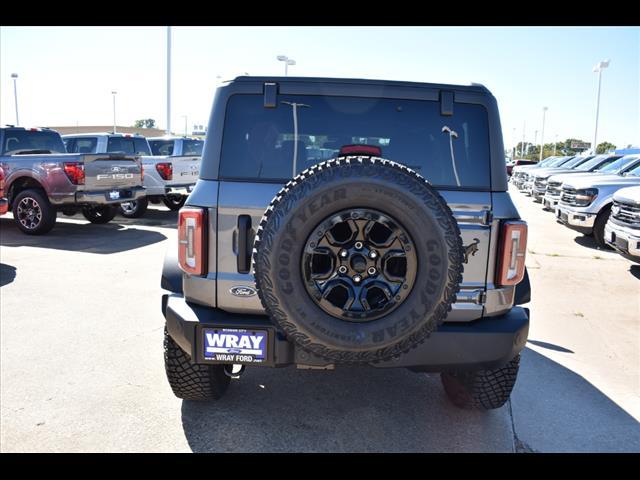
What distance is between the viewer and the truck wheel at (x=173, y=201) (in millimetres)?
12695

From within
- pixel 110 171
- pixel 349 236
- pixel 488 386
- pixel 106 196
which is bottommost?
pixel 488 386

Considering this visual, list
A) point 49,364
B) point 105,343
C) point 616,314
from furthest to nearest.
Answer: point 616,314, point 105,343, point 49,364

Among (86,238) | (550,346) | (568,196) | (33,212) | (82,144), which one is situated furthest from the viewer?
(82,144)

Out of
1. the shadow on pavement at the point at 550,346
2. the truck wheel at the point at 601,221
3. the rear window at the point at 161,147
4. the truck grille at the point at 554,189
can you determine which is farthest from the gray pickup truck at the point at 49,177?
the truck grille at the point at 554,189

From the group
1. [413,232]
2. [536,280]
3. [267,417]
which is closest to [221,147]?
[413,232]

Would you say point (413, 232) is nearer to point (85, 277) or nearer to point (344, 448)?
point (344, 448)

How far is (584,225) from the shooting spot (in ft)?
31.9

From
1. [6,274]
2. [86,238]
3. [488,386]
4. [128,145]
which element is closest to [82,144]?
[128,145]

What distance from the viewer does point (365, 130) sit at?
292cm

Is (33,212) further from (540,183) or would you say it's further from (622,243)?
(540,183)

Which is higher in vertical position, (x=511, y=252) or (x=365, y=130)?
(x=365, y=130)

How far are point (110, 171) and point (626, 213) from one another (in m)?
8.47

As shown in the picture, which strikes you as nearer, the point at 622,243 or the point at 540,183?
the point at 622,243

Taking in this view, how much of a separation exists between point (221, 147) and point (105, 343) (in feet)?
7.93
